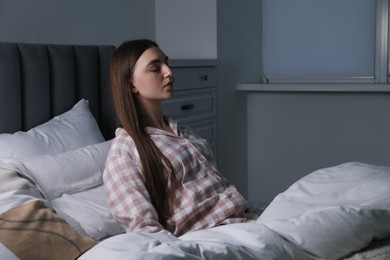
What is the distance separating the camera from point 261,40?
15.0 feet

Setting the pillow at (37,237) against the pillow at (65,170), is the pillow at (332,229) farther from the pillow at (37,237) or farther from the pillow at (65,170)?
the pillow at (65,170)

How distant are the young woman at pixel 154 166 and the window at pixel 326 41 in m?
2.34

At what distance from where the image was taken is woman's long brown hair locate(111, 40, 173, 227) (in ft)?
6.33

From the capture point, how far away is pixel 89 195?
2.17 meters

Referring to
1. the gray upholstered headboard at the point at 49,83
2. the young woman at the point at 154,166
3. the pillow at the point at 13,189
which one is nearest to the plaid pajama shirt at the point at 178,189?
the young woman at the point at 154,166

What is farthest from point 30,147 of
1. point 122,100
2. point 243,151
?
point 243,151

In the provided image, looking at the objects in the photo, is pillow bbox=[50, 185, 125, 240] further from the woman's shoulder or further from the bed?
the woman's shoulder

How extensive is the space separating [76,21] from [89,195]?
141 centimetres

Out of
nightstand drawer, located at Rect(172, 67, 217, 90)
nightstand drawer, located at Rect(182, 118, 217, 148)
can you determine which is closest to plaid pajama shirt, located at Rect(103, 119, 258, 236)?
nightstand drawer, located at Rect(172, 67, 217, 90)

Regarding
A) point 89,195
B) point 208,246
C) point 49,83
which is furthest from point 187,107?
point 208,246

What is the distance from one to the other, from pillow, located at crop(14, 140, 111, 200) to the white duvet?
0.81 metres

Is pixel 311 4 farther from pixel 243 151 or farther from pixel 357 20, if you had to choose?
pixel 243 151

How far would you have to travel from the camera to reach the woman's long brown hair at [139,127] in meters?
1.93

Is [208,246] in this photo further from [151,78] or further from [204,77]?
[204,77]
